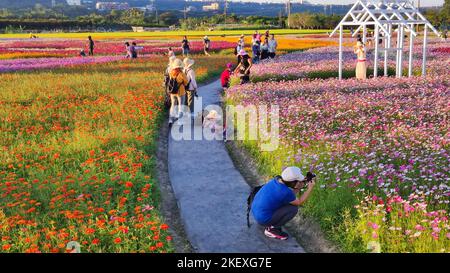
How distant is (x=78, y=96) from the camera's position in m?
16.9

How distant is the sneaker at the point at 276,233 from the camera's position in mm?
6820

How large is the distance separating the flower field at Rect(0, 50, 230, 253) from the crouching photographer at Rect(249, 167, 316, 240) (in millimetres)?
1350

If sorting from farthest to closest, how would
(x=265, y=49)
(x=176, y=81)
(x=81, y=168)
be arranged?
(x=265, y=49) → (x=176, y=81) → (x=81, y=168)

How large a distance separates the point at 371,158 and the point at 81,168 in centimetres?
514

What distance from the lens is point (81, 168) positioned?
29.9 feet

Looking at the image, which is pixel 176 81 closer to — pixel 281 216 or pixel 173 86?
pixel 173 86

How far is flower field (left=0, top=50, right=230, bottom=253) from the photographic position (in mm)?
6125

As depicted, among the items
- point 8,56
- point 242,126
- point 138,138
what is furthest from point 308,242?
point 8,56

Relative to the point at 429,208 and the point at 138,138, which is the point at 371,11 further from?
the point at 429,208

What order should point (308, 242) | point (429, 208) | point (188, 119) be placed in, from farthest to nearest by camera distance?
point (188, 119) → point (308, 242) → point (429, 208)

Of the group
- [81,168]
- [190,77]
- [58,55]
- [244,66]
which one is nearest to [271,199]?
→ [81,168]

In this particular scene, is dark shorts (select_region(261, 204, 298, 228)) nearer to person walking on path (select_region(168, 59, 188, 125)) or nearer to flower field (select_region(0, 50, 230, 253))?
flower field (select_region(0, 50, 230, 253))

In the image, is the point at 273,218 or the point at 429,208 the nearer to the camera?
the point at 429,208
